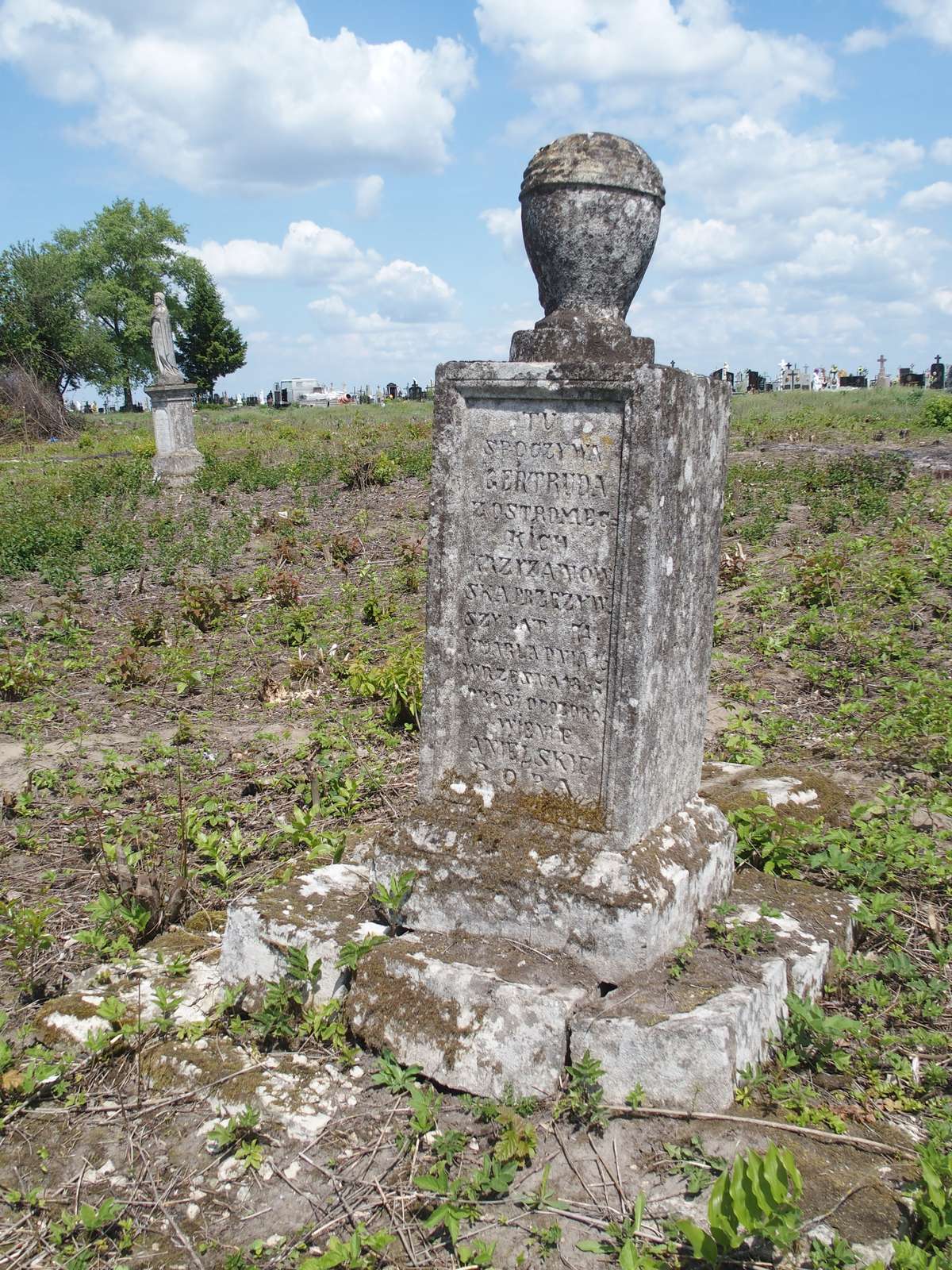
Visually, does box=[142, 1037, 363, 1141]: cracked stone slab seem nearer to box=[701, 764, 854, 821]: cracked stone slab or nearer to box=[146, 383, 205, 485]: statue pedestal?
box=[701, 764, 854, 821]: cracked stone slab

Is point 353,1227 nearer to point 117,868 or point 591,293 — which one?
point 117,868

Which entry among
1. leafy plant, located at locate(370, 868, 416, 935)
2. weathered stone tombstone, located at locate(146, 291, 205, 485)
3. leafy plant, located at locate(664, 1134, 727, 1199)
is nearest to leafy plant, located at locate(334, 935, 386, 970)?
leafy plant, located at locate(370, 868, 416, 935)

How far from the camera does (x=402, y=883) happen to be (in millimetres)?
3311

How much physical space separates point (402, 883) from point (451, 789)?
1.25 ft

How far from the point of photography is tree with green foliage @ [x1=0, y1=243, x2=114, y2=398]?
114 feet

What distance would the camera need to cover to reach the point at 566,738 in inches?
129

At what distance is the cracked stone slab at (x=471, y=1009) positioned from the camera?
9.30ft

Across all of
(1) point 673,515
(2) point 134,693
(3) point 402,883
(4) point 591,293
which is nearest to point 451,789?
(3) point 402,883

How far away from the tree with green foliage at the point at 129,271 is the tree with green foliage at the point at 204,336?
837 millimetres

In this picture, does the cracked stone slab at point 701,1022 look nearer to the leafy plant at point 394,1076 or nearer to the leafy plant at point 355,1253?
the leafy plant at point 394,1076

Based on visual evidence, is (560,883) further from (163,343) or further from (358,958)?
(163,343)

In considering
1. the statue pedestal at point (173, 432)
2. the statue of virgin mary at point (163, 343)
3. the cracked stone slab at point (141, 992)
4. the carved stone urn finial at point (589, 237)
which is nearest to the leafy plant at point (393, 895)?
the cracked stone slab at point (141, 992)

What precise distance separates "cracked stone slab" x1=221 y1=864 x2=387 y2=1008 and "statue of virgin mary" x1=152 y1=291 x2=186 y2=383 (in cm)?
1697

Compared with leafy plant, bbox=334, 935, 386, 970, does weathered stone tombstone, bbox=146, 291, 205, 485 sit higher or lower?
higher
